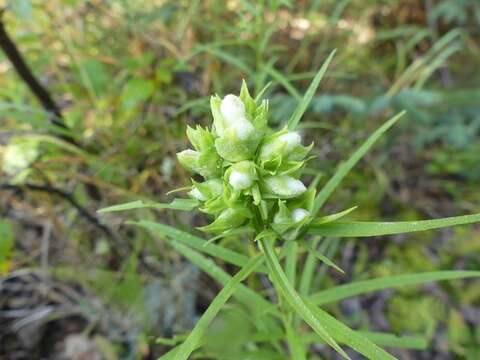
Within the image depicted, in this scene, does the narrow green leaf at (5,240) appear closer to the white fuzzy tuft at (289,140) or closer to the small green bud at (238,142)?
the small green bud at (238,142)

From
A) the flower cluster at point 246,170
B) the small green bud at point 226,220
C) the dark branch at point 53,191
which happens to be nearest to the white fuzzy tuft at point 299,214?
the flower cluster at point 246,170

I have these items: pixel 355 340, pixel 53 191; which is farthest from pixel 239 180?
pixel 53 191

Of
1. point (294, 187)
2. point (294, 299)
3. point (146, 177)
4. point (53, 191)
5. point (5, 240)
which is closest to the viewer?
point (294, 299)

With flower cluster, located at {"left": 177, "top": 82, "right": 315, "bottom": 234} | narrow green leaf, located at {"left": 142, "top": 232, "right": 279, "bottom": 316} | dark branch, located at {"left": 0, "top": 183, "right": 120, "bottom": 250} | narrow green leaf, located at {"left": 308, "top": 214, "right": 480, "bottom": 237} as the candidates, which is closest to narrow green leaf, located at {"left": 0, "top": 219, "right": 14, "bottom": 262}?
dark branch, located at {"left": 0, "top": 183, "right": 120, "bottom": 250}

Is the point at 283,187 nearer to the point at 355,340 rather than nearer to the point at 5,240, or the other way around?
the point at 355,340

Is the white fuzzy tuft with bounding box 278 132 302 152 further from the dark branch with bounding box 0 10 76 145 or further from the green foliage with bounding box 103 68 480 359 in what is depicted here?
the dark branch with bounding box 0 10 76 145

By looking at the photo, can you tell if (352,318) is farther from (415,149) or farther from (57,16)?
(57,16)
